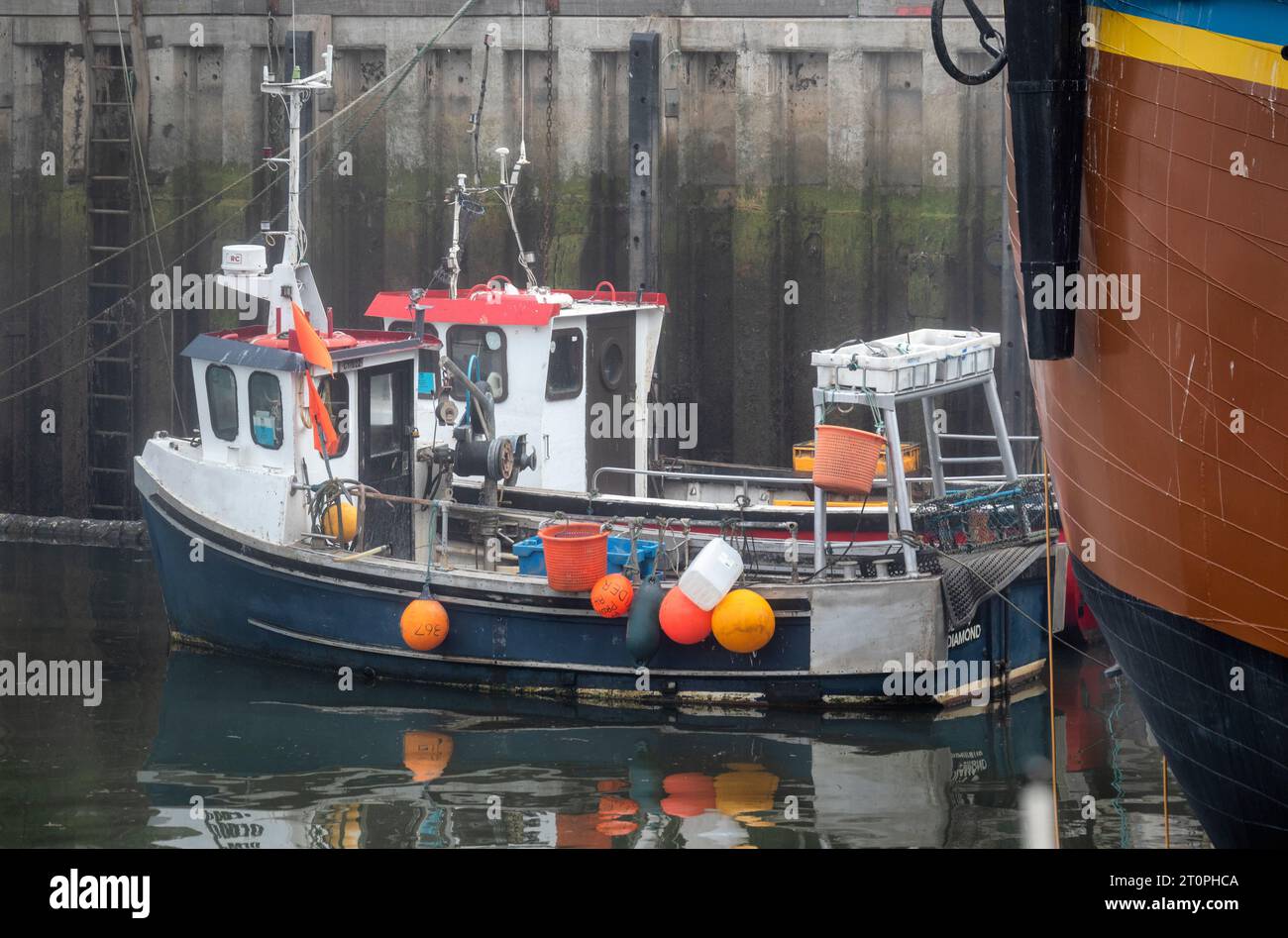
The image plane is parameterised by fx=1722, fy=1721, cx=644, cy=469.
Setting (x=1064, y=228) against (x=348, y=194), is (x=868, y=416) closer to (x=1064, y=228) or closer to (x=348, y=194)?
(x=348, y=194)

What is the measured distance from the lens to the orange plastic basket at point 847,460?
1023cm

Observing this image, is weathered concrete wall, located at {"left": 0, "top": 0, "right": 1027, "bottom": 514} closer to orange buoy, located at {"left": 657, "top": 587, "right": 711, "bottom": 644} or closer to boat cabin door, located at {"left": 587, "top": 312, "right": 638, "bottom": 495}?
boat cabin door, located at {"left": 587, "top": 312, "right": 638, "bottom": 495}

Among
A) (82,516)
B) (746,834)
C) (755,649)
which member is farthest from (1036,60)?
(82,516)

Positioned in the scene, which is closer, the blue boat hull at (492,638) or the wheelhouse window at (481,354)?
the blue boat hull at (492,638)

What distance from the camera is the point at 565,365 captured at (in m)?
12.5

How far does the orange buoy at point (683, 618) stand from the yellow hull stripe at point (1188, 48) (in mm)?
5561

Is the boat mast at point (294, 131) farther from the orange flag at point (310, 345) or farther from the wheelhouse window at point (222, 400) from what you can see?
the wheelhouse window at point (222, 400)

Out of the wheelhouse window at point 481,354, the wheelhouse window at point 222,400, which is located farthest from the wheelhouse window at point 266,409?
the wheelhouse window at point 481,354

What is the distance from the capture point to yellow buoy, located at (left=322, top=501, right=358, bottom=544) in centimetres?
1155

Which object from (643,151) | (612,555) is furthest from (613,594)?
(643,151)

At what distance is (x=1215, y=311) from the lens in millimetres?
5246

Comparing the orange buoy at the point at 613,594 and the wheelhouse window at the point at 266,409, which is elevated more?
the wheelhouse window at the point at 266,409

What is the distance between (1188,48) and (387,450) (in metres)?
7.97

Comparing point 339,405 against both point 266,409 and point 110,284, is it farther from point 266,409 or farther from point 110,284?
point 110,284
